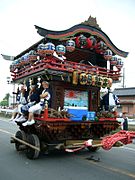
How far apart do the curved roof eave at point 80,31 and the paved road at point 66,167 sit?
3.66 m

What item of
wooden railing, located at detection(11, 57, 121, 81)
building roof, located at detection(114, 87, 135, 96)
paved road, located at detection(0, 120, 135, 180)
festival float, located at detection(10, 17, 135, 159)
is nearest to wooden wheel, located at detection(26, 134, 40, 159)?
festival float, located at detection(10, 17, 135, 159)

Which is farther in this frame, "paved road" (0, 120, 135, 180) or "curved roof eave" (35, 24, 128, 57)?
"curved roof eave" (35, 24, 128, 57)

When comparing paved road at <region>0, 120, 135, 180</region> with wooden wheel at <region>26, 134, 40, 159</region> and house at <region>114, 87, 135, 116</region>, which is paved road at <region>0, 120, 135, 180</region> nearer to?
wooden wheel at <region>26, 134, 40, 159</region>

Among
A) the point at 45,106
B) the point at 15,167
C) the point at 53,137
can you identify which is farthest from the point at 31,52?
the point at 15,167

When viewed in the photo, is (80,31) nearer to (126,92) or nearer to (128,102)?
(128,102)

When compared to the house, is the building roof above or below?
above

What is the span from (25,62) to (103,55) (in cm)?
297

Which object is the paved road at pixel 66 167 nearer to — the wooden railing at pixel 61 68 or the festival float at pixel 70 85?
the festival float at pixel 70 85

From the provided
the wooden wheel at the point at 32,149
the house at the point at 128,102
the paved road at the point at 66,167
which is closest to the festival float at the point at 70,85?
the wooden wheel at the point at 32,149

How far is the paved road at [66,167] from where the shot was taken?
5.77 m

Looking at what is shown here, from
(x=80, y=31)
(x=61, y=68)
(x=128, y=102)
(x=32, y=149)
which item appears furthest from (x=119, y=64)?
(x=128, y=102)

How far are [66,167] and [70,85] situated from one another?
2.81 m

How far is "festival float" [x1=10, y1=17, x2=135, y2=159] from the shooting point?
727cm

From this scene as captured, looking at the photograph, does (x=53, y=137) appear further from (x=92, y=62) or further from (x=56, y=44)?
(x=92, y=62)
